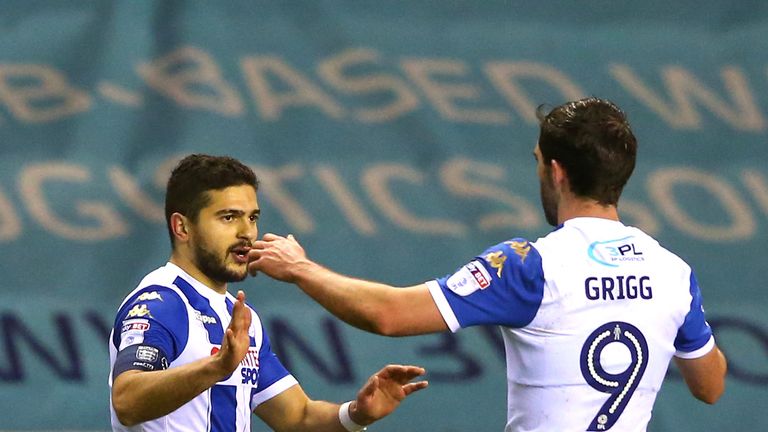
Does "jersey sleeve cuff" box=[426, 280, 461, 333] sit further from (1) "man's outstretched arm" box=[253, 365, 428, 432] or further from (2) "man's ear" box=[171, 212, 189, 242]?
(2) "man's ear" box=[171, 212, 189, 242]

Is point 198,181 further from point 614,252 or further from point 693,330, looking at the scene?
point 693,330

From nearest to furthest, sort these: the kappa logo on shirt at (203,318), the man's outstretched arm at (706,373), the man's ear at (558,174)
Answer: the man's ear at (558,174) → the man's outstretched arm at (706,373) → the kappa logo on shirt at (203,318)

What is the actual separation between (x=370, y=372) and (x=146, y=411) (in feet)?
7.77

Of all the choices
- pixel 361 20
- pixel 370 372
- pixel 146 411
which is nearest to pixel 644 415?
pixel 146 411

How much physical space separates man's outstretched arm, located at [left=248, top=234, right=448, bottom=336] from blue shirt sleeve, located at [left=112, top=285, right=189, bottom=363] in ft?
2.26

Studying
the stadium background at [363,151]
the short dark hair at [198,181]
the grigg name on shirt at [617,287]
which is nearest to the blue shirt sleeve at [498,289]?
the grigg name on shirt at [617,287]

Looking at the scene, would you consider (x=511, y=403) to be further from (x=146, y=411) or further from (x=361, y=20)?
(x=361, y=20)

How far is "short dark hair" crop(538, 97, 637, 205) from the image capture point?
3.95 metres

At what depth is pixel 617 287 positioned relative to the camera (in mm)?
3943

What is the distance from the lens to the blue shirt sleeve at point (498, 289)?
386 centimetres

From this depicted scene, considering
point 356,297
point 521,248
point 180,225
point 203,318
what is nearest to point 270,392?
point 203,318

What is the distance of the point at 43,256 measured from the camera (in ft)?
21.4

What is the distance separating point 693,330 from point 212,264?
5.12 feet

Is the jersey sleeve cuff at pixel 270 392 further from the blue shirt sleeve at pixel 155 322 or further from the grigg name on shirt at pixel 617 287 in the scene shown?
the grigg name on shirt at pixel 617 287
